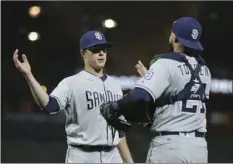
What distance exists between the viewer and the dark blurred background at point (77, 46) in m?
7.59

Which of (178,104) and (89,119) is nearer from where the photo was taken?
(178,104)

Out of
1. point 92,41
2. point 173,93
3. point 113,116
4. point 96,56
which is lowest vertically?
point 113,116

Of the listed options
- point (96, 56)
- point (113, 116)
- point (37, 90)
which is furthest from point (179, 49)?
point (96, 56)

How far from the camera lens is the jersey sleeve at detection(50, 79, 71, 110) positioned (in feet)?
13.9

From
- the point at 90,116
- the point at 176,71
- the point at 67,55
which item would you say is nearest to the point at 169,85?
the point at 176,71

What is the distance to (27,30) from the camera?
7.59m

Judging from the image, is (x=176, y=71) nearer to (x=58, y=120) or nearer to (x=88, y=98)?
(x=88, y=98)

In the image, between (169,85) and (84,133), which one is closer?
(169,85)

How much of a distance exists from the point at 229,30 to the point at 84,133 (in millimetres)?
3589

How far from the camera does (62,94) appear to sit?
4336 mm

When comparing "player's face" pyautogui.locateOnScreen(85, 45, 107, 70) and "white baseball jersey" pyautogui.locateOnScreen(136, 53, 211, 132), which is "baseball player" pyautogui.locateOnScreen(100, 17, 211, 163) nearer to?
"white baseball jersey" pyautogui.locateOnScreen(136, 53, 211, 132)

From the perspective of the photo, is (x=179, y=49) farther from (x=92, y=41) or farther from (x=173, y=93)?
(x=92, y=41)

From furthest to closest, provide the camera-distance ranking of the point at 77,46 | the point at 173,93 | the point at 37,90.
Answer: the point at 77,46, the point at 37,90, the point at 173,93

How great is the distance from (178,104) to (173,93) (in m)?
0.07
